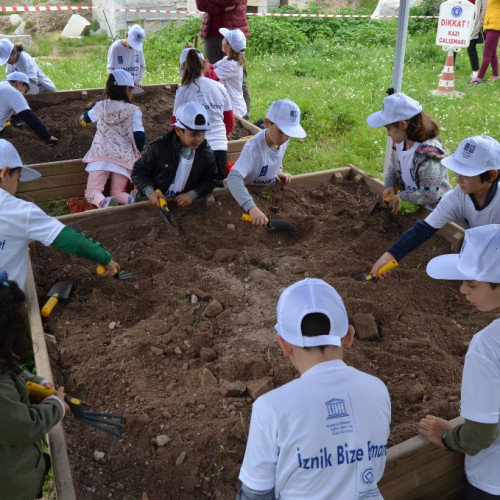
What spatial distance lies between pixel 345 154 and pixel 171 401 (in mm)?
4625

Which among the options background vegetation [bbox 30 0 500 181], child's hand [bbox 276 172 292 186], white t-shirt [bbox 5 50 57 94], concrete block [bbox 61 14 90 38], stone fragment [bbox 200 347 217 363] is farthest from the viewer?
concrete block [bbox 61 14 90 38]

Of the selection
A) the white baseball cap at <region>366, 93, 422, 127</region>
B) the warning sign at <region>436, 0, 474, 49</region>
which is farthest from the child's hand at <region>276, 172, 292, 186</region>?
the warning sign at <region>436, 0, 474, 49</region>

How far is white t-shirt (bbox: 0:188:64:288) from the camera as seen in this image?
10.3 feet

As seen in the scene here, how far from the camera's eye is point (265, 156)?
468 cm

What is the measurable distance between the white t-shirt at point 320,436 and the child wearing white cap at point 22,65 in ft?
20.4

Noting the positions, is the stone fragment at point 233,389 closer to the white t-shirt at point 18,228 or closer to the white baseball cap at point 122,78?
the white t-shirt at point 18,228

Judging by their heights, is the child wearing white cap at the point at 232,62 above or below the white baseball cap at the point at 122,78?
below

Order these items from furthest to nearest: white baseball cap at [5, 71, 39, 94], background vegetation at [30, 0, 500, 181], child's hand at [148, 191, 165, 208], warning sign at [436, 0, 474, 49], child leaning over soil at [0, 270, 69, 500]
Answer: warning sign at [436, 0, 474, 49] → background vegetation at [30, 0, 500, 181] → white baseball cap at [5, 71, 39, 94] → child's hand at [148, 191, 165, 208] → child leaning over soil at [0, 270, 69, 500]

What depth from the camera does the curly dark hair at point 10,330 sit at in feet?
6.57

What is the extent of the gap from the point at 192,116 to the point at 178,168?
19.3 inches

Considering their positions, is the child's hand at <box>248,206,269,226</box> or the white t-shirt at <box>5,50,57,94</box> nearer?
the child's hand at <box>248,206,269,226</box>

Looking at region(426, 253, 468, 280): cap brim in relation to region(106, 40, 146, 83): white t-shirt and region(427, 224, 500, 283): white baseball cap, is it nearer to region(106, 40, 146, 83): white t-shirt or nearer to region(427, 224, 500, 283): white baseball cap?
region(427, 224, 500, 283): white baseball cap

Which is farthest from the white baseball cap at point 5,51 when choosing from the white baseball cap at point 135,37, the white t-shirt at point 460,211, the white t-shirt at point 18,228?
the white t-shirt at point 460,211

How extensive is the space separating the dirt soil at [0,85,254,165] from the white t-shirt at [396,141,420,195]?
2.73 metres
